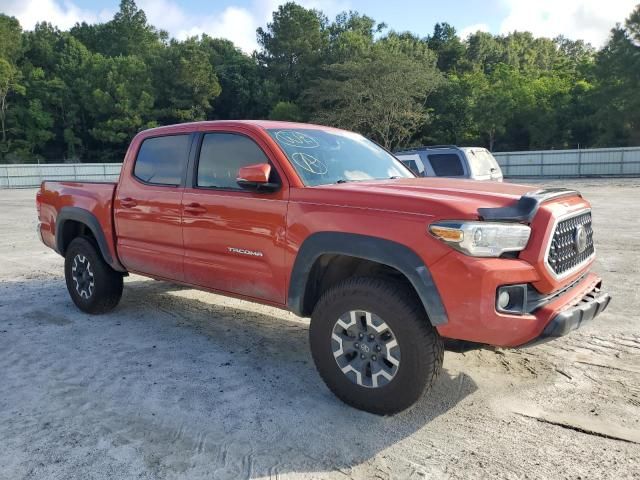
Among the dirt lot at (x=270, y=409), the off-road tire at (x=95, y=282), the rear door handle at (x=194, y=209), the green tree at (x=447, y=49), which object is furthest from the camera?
the green tree at (x=447, y=49)

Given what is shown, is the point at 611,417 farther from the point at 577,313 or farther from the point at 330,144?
the point at 330,144

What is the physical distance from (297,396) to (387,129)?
45.1 meters

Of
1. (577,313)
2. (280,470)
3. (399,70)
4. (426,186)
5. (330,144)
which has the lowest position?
(280,470)

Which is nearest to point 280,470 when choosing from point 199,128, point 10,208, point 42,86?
point 199,128

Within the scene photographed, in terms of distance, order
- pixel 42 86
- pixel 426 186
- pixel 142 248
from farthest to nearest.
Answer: pixel 42 86, pixel 142 248, pixel 426 186

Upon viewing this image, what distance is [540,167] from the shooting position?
3384 centimetres

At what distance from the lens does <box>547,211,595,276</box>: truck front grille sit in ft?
10.6

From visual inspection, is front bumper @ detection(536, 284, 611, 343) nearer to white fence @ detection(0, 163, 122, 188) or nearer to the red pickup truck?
the red pickup truck

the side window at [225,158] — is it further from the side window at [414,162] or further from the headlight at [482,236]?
the side window at [414,162]

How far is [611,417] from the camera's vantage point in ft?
11.0

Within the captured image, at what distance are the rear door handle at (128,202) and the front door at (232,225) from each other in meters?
0.82

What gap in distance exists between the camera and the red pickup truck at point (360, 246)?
3041 mm

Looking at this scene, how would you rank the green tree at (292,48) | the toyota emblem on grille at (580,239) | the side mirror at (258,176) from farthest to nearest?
the green tree at (292,48) < the side mirror at (258,176) < the toyota emblem on grille at (580,239)

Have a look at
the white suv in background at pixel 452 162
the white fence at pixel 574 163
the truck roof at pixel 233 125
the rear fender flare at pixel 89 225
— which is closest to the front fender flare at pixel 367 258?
the truck roof at pixel 233 125
